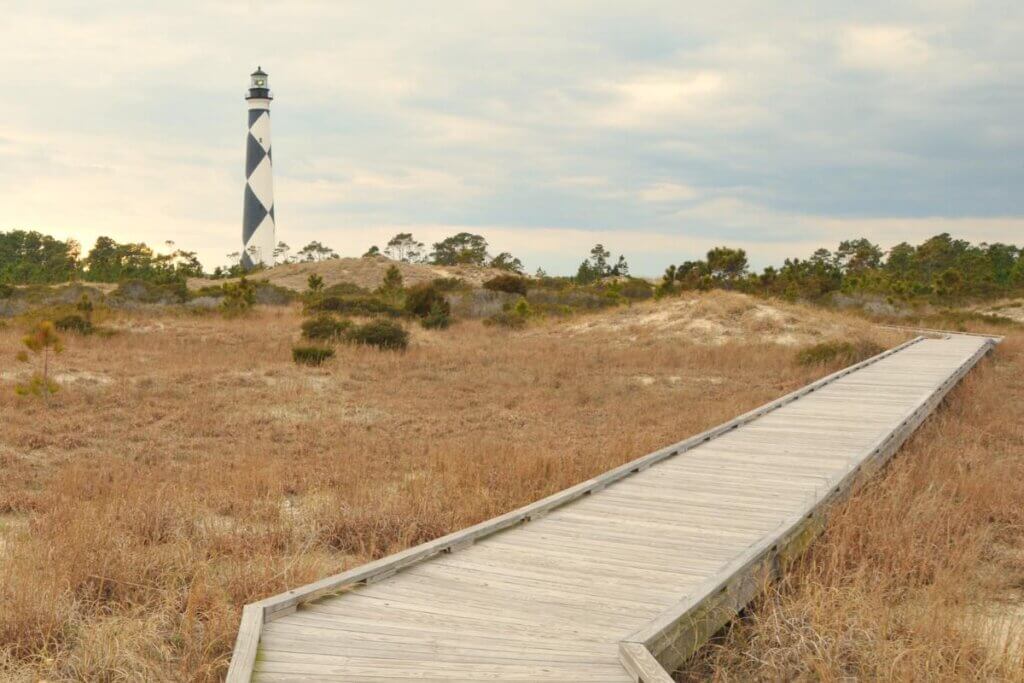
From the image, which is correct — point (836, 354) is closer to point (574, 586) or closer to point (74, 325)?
point (574, 586)

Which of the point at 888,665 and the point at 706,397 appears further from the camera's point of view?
the point at 706,397

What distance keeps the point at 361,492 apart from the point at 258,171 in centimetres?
6083

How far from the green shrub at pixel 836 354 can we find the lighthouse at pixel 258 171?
5260 centimetres

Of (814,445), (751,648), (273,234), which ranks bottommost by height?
(751,648)

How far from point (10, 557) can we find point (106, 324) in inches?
803

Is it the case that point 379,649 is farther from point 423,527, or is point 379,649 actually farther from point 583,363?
point 583,363

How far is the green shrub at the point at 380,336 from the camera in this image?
2111 cm

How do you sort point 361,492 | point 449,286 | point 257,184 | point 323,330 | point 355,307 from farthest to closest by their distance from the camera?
point 257,184 < point 449,286 < point 355,307 < point 323,330 < point 361,492

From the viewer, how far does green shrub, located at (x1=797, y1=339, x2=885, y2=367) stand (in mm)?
19625

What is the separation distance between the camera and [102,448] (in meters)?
10.2

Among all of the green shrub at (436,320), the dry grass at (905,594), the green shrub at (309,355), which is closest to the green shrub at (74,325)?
the green shrub at (309,355)

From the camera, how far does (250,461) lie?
9359 mm

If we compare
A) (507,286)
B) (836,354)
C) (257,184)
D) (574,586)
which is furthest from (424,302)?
(257,184)

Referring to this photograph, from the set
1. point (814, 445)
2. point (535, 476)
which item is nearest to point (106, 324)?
point (535, 476)
